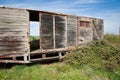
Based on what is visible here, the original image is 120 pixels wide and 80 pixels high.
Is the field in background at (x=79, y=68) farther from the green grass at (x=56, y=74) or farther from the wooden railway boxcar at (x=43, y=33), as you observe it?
the wooden railway boxcar at (x=43, y=33)

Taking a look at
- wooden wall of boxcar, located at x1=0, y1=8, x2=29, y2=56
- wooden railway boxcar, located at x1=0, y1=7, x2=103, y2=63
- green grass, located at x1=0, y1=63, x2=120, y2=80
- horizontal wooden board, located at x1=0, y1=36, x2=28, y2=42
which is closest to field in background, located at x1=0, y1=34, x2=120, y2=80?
green grass, located at x1=0, y1=63, x2=120, y2=80

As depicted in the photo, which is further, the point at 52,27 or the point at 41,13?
the point at 52,27

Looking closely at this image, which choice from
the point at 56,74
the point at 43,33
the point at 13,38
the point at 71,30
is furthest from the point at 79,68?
the point at 13,38

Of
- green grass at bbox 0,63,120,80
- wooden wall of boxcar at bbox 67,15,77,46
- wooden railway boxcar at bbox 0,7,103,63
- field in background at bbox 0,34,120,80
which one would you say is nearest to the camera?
green grass at bbox 0,63,120,80

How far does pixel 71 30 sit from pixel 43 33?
339cm

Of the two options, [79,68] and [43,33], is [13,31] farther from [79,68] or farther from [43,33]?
[79,68]

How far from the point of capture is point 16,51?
1166 cm

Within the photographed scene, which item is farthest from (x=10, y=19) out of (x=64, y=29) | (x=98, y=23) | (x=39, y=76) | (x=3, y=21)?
(x=98, y=23)

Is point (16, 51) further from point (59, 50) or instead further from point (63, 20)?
point (63, 20)

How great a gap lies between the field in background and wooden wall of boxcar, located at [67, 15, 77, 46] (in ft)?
4.36

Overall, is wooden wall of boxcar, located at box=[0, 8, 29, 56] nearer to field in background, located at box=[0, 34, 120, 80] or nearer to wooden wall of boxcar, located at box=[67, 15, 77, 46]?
field in background, located at box=[0, 34, 120, 80]

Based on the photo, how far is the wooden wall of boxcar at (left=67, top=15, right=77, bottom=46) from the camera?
50.4ft

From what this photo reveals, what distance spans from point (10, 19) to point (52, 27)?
3661mm

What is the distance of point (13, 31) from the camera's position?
37.8 ft
